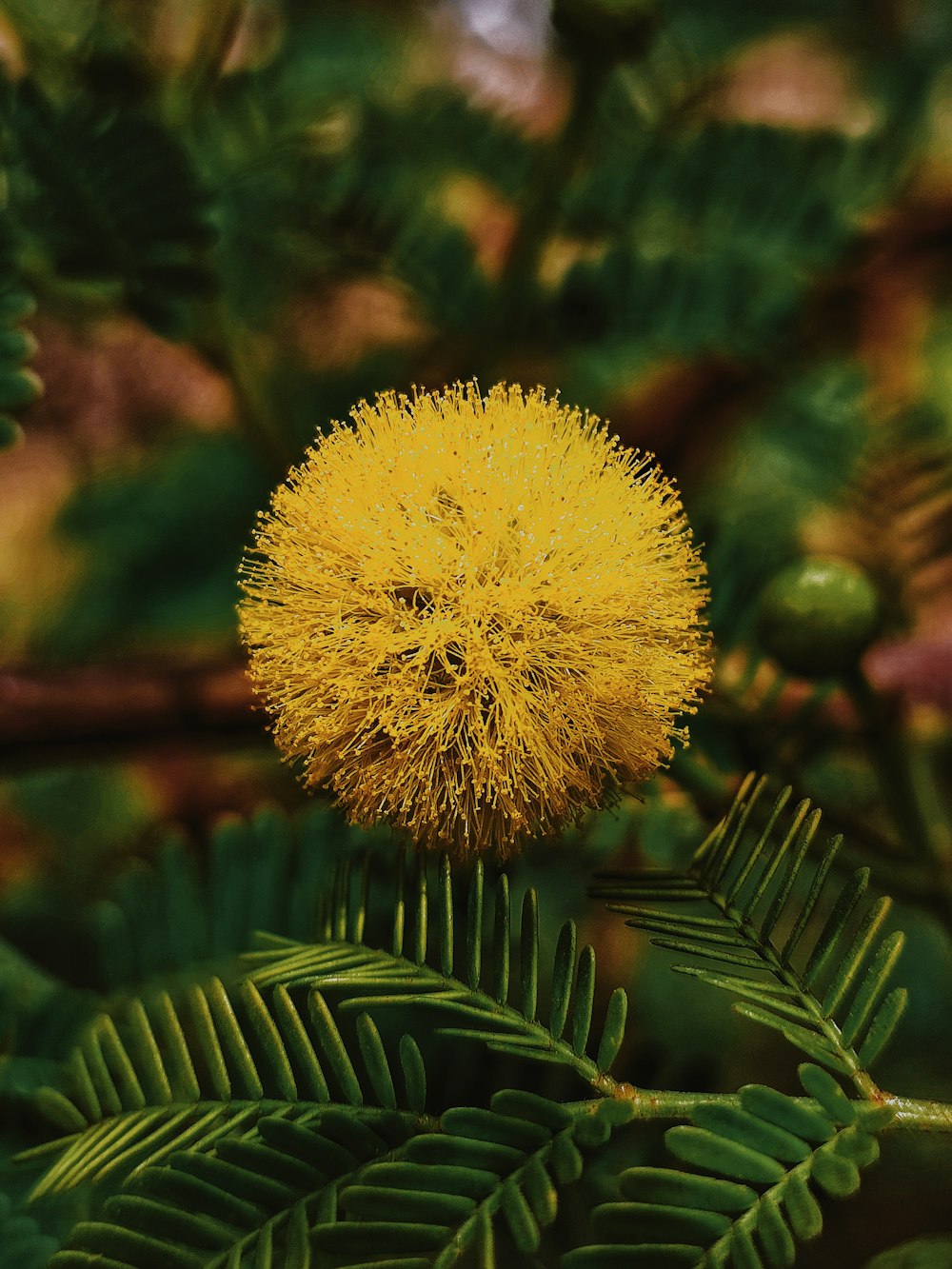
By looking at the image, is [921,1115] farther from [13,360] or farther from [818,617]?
[13,360]

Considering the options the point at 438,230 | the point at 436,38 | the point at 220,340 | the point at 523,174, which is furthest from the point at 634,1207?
the point at 436,38

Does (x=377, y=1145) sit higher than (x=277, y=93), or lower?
lower

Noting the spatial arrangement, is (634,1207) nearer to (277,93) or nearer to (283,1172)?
(283,1172)

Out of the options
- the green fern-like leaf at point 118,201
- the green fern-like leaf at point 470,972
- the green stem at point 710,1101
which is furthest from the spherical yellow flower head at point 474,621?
the green fern-like leaf at point 118,201

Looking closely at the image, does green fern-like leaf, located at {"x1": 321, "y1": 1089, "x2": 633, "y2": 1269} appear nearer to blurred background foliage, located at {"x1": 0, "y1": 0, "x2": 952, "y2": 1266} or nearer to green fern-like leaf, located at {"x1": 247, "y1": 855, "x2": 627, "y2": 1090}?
green fern-like leaf, located at {"x1": 247, "y1": 855, "x2": 627, "y2": 1090}

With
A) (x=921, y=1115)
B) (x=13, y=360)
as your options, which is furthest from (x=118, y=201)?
(x=921, y=1115)

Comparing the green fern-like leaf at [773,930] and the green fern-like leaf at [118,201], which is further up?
the green fern-like leaf at [118,201]

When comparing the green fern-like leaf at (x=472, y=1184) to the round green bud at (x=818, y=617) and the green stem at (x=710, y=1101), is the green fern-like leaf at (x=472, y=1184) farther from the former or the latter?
the round green bud at (x=818, y=617)
